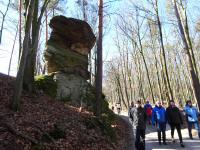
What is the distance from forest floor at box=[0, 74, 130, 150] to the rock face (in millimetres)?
4042

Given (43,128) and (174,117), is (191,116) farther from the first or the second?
(43,128)

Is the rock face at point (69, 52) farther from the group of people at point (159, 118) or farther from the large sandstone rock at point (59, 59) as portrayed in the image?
the group of people at point (159, 118)

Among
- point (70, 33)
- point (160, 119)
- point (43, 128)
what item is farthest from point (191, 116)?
point (70, 33)

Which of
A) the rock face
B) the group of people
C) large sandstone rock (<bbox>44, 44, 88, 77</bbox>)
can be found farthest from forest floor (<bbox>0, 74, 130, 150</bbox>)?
large sandstone rock (<bbox>44, 44, 88, 77</bbox>)

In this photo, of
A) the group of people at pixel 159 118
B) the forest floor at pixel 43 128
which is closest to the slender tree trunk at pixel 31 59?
the forest floor at pixel 43 128

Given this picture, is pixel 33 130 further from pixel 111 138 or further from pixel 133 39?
pixel 133 39

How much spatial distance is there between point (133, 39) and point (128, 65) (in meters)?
9.88

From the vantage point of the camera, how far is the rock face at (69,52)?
17.5 metres

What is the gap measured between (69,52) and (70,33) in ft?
4.24

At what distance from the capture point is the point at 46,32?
29.8 m

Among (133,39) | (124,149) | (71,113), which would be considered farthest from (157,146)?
(133,39)

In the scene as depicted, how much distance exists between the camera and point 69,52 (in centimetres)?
1870

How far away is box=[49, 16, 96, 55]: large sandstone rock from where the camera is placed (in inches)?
731

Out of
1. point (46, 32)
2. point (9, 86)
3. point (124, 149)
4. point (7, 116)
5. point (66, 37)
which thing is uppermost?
point (46, 32)
